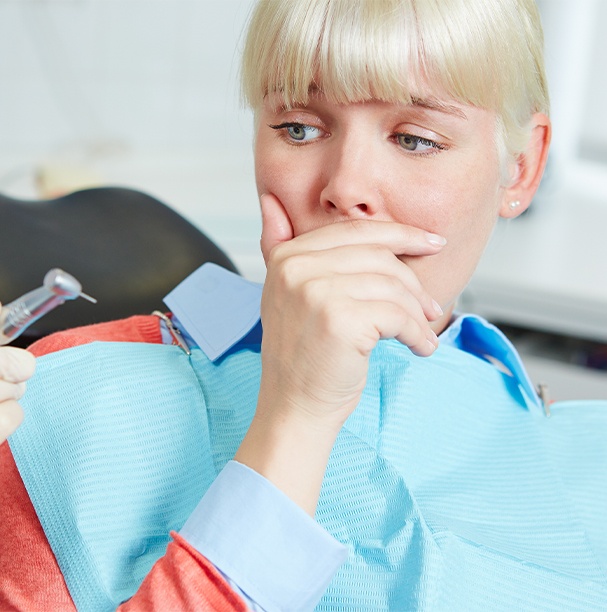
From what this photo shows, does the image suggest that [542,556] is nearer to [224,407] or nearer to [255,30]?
[224,407]

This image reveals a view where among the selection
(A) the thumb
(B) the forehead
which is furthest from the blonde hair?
(A) the thumb

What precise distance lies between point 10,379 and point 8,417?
0.03m

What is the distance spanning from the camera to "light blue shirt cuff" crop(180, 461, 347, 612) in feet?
2.32

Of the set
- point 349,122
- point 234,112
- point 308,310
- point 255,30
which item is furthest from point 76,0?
point 308,310

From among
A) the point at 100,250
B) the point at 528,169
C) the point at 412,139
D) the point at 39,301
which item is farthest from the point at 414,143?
the point at 100,250

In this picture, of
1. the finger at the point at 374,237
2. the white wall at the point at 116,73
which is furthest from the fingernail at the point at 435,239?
the white wall at the point at 116,73

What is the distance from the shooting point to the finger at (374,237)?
791 millimetres

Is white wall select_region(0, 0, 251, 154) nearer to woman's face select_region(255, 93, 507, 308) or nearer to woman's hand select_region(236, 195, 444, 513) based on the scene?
woman's face select_region(255, 93, 507, 308)

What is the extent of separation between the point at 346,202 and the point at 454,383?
0.28 metres

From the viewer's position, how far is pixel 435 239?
2.86 feet

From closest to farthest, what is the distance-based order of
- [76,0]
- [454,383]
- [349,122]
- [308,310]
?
1. [308,310]
2. [349,122]
3. [454,383]
4. [76,0]

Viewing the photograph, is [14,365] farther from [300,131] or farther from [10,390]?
[300,131]

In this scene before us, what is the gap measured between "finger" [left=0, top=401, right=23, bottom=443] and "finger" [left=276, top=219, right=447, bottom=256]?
A: 0.26 metres

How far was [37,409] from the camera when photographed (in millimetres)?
889
